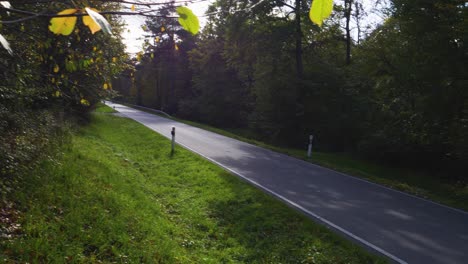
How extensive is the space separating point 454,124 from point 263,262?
428 inches

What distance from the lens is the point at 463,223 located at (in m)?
7.64

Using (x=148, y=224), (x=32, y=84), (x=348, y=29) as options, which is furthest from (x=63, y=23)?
(x=348, y=29)

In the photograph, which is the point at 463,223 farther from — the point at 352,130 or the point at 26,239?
the point at 352,130

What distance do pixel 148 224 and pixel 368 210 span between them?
4.66 m

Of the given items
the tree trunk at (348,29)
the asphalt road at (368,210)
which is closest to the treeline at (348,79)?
the tree trunk at (348,29)

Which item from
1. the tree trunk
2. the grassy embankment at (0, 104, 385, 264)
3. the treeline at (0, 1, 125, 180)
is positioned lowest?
the grassy embankment at (0, 104, 385, 264)

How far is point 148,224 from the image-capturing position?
5773 mm

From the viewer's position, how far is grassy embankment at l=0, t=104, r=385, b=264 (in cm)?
456

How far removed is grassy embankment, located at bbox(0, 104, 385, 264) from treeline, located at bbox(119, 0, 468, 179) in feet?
7.08

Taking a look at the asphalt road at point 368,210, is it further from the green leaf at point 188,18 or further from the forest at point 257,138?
the green leaf at point 188,18

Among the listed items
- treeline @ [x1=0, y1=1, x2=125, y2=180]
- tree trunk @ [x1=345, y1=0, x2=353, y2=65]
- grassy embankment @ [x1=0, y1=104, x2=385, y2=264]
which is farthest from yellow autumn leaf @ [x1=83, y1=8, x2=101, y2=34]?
tree trunk @ [x1=345, y1=0, x2=353, y2=65]

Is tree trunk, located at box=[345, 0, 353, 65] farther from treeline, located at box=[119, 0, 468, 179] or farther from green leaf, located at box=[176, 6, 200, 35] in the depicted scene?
green leaf, located at box=[176, 6, 200, 35]

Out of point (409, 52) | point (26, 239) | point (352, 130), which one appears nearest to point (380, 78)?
point (409, 52)

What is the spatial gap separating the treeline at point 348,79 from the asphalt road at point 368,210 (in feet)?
13.4
